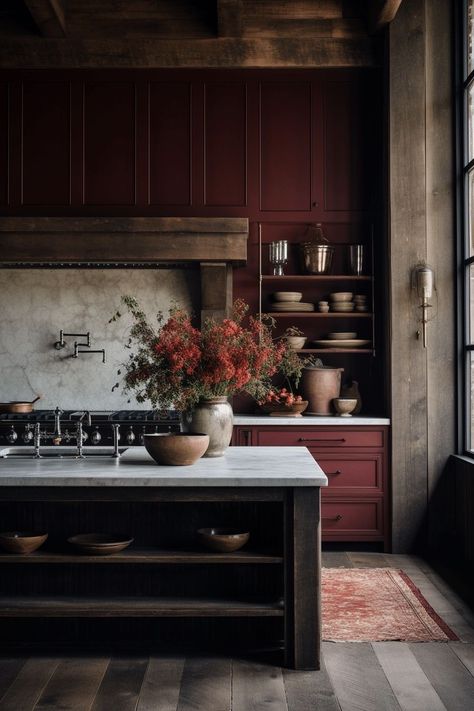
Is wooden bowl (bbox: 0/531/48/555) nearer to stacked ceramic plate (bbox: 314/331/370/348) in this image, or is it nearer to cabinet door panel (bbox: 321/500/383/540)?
cabinet door panel (bbox: 321/500/383/540)

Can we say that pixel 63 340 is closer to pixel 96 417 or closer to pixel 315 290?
pixel 96 417

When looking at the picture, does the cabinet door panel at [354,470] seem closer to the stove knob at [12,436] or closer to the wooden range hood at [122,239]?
the wooden range hood at [122,239]

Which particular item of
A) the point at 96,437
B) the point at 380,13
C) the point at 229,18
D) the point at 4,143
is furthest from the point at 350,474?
the point at 4,143

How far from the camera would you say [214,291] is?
6590 mm

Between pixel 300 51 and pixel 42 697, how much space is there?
542 centimetres

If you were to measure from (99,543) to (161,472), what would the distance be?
0.43m

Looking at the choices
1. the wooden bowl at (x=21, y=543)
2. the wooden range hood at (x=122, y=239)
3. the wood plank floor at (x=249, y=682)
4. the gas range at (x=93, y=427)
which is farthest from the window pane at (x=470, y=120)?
the wooden bowl at (x=21, y=543)

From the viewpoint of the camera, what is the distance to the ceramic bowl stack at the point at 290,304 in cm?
661

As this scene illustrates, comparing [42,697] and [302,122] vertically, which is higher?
[302,122]

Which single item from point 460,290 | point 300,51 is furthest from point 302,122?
point 460,290

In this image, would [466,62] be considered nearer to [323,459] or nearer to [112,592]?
[323,459]

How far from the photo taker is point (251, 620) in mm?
3842

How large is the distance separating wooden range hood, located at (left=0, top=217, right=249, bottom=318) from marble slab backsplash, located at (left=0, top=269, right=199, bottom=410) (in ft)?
1.32

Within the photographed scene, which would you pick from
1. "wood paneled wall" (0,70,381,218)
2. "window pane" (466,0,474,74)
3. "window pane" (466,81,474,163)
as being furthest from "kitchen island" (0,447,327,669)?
"window pane" (466,0,474,74)
